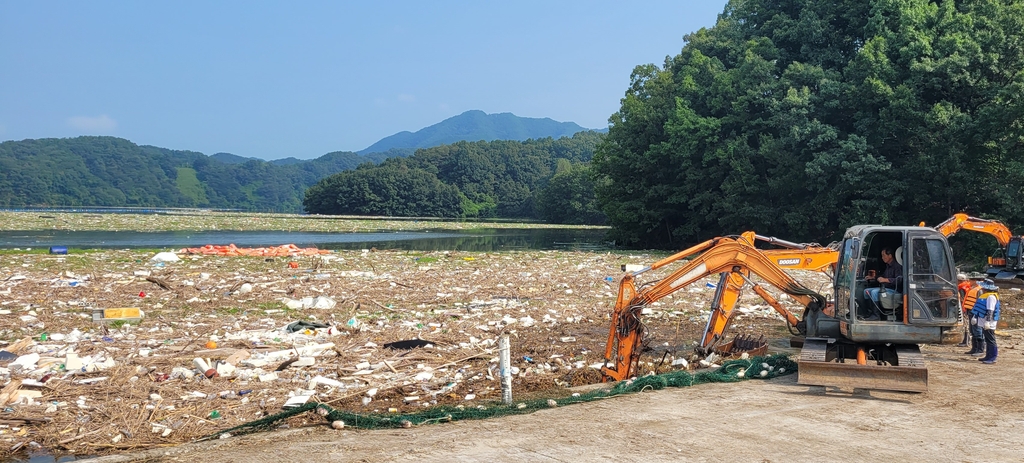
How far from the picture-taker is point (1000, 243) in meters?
18.4

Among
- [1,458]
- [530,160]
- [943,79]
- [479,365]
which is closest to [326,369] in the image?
[479,365]

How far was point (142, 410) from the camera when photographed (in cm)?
825

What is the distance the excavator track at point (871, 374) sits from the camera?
852 centimetres

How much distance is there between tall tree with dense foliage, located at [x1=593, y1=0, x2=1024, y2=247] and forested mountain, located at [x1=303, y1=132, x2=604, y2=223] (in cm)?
5216

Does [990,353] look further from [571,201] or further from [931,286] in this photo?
[571,201]

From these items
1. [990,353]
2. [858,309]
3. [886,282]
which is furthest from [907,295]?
[990,353]

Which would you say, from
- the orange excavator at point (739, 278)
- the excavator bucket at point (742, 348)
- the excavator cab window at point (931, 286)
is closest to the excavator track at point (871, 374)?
the excavator cab window at point (931, 286)

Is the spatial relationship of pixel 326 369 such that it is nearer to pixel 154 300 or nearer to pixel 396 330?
pixel 396 330

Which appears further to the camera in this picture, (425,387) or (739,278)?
(739,278)

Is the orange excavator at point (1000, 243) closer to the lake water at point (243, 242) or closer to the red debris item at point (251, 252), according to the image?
the red debris item at point (251, 252)

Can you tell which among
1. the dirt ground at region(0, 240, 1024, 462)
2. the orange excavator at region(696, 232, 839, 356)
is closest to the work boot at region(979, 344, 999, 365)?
the dirt ground at region(0, 240, 1024, 462)

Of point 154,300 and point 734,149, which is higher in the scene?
point 734,149

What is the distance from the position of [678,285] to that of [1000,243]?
12.6 metres

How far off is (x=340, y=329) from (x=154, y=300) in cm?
523
